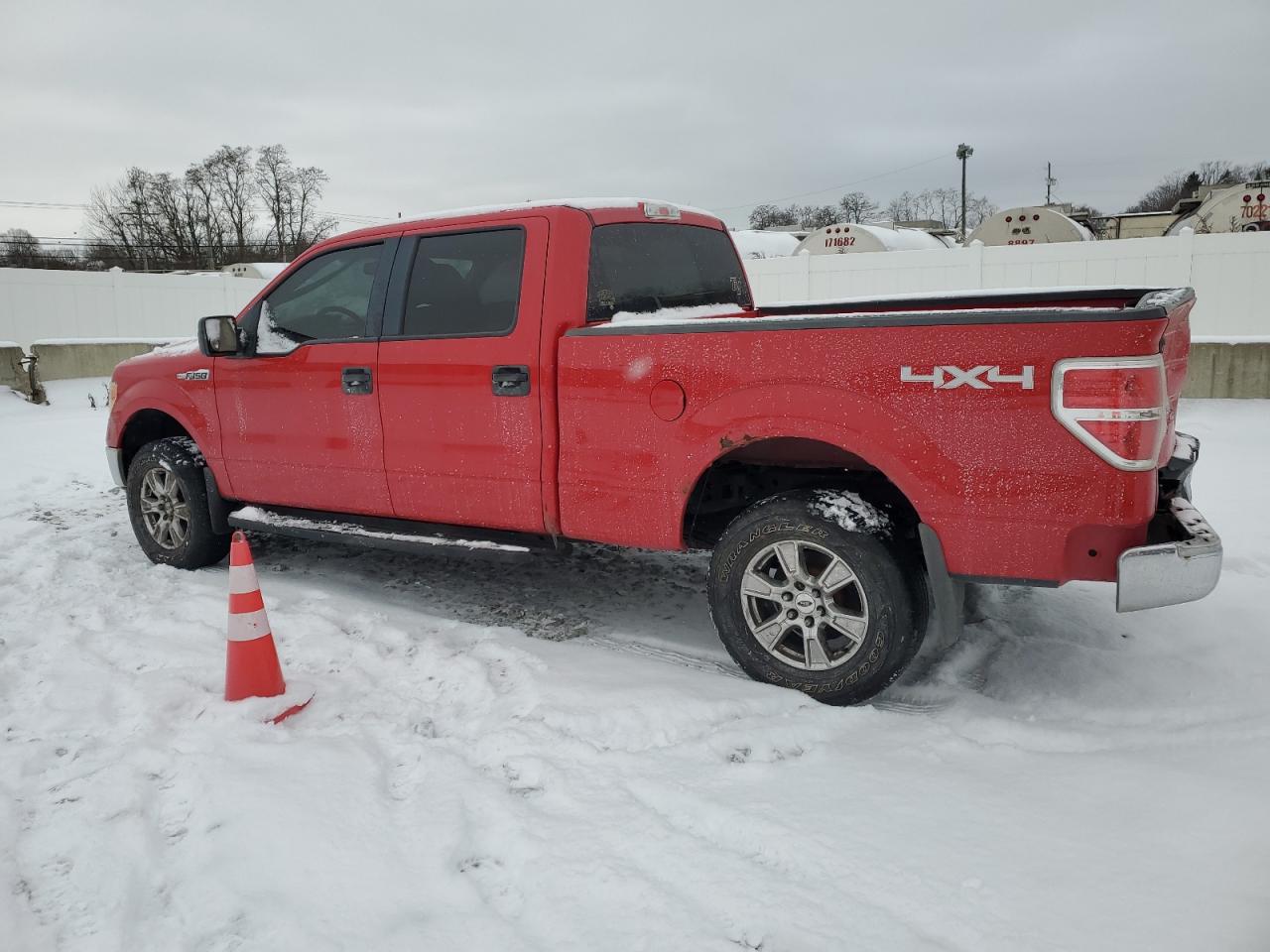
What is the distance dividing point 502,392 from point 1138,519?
7.97 feet

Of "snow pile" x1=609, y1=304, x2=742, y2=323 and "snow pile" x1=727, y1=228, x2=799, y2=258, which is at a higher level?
"snow pile" x1=727, y1=228, x2=799, y2=258

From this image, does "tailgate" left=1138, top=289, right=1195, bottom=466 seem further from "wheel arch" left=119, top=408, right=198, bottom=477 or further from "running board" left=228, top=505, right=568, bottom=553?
"wheel arch" left=119, top=408, right=198, bottom=477

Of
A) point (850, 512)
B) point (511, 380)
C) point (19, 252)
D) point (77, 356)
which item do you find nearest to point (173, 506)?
point (511, 380)

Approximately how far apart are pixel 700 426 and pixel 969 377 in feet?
3.26

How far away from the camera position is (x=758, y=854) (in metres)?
2.35

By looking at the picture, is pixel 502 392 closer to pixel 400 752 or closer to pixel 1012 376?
pixel 400 752

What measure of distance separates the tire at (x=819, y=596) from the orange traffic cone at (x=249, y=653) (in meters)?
1.67

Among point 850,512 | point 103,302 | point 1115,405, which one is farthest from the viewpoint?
point 103,302

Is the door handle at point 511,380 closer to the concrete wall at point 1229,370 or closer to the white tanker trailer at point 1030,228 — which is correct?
the concrete wall at point 1229,370

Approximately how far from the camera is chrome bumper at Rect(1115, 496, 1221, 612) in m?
2.64

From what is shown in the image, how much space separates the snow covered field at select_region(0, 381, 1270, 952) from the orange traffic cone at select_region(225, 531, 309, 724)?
10 centimetres

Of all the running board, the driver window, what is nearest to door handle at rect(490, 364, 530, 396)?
the running board

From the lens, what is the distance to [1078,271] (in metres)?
13.1

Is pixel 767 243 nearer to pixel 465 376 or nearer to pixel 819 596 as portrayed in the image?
pixel 465 376
